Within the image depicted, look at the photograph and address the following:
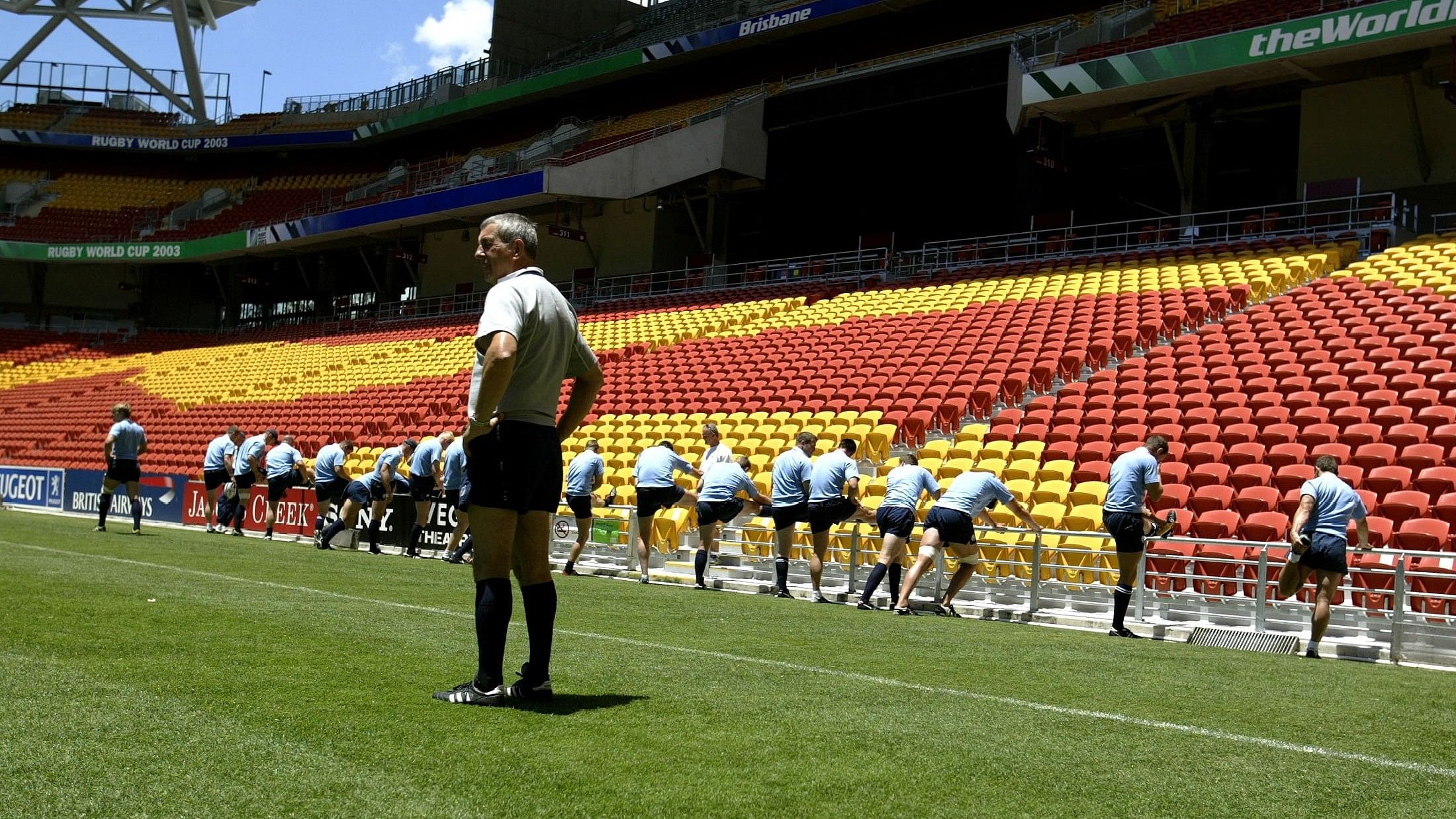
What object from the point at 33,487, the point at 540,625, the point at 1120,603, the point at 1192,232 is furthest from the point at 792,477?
the point at 33,487

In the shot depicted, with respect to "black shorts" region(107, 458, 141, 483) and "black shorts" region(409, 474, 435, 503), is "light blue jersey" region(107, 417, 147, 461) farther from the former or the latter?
"black shorts" region(409, 474, 435, 503)

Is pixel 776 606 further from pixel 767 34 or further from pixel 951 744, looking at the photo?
pixel 767 34

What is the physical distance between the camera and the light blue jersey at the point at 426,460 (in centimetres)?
1593

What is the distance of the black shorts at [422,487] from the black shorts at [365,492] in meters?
0.60

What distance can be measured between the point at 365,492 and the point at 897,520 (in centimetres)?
820

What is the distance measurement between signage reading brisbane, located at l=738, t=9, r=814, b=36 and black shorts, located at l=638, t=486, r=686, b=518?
70.8ft

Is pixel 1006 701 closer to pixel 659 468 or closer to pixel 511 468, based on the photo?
pixel 511 468

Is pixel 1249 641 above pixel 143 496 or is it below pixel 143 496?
above

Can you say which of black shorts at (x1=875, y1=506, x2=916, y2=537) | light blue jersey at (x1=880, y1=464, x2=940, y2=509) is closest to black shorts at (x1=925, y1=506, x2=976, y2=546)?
black shorts at (x1=875, y1=506, x2=916, y2=537)

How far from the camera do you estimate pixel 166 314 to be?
4797 cm

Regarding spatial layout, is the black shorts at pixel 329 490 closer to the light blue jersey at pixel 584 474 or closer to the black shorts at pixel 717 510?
the light blue jersey at pixel 584 474

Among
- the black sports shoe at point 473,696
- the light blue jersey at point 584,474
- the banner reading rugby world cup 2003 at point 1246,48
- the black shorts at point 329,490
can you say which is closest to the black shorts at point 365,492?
the black shorts at point 329,490

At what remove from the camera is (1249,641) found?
29.6 ft

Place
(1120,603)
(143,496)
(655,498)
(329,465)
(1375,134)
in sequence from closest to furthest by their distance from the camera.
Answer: (1120,603) < (655,498) < (329,465) < (143,496) < (1375,134)
